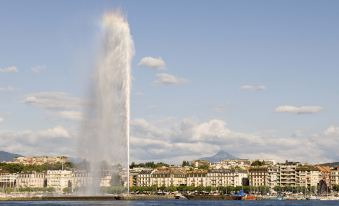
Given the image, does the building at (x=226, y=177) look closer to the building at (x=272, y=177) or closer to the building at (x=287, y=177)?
the building at (x=272, y=177)

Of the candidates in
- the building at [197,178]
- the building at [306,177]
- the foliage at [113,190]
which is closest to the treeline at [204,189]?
the building at [306,177]

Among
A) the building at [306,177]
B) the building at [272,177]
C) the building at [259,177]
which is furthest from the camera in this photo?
the building at [259,177]

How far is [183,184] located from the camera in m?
188

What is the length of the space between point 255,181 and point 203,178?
14085mm

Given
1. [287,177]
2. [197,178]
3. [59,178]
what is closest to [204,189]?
[197,178]

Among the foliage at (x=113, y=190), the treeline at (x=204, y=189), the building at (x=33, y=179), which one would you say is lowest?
the foliage at (x=113, y=190)

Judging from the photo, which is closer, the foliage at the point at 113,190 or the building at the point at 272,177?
the foliage at the point at 113,190

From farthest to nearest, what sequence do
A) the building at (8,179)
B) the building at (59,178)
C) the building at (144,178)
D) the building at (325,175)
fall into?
the building at (144,178) → the building at (8,179) → the building at (59,178) → the building at (325,175)

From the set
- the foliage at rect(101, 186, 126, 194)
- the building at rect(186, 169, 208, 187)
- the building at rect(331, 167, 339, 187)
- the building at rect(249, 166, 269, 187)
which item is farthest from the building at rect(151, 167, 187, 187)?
the foliage at rect(101, 186, 126, 194)

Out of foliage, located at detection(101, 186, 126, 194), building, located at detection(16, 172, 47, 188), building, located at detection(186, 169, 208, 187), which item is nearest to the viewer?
foliage, located at detection(101, 186, 126, 194)

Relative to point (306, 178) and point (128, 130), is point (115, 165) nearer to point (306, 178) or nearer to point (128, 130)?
point (128, 130)

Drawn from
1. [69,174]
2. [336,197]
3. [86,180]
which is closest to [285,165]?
[336,197]

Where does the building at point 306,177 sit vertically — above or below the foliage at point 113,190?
above

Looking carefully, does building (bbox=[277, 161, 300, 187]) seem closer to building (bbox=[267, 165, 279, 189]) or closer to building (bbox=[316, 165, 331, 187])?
building (bbox=[267, 165, 279, 189])
